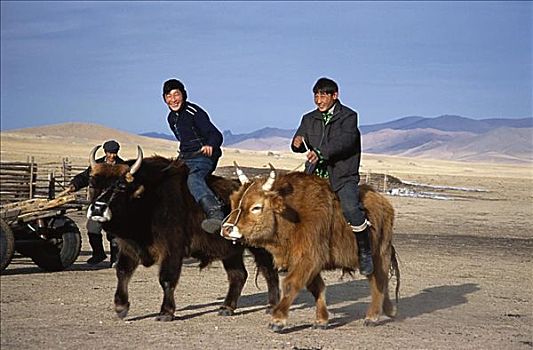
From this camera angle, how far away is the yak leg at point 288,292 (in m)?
9.80

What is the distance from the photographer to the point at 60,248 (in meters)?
14.9

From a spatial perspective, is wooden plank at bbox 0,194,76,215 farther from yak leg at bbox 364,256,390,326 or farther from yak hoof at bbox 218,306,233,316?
yak leg at bbox 364,256,390,326

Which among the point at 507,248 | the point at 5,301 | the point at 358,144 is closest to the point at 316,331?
the point at 358,144

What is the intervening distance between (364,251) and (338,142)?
136cm

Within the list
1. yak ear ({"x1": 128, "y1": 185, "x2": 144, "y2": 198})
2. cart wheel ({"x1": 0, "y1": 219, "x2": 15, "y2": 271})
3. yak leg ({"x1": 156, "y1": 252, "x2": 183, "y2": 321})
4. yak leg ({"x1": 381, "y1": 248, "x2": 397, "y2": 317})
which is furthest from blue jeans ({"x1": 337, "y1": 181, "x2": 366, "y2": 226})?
cart wheel ({"x1": 0, "y1": 219, "x2": 15, "y2": 271})

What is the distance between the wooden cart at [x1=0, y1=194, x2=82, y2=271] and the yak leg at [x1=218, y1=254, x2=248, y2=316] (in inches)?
123

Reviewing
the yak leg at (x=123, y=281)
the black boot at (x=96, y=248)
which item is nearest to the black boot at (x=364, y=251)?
the yak leg at (x=123, y=281)

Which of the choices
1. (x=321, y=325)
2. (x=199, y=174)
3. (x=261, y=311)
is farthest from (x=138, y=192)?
(x=321, y=325)

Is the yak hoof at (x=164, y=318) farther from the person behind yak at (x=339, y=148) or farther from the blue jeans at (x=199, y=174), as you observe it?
the person behind yak at (x=339, y=148)

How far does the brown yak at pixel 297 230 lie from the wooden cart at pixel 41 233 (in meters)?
4.46

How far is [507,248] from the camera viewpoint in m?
21.4

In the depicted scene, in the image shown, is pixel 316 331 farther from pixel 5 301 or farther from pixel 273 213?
pixel 5 301

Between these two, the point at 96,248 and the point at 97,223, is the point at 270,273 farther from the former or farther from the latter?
the point at 96,248

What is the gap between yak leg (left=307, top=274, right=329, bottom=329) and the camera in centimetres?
1034
